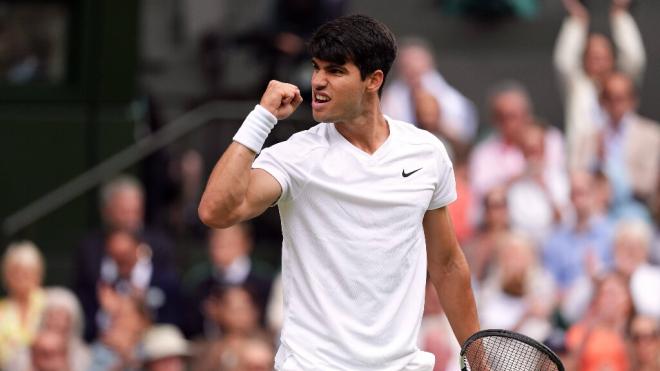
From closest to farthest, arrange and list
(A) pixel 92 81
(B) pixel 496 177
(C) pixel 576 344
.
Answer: (C) pixel 576 344 → (B) pixel 496 177 → (A) pixel 92 81

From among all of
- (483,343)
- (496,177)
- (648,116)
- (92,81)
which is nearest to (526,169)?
(496,177)

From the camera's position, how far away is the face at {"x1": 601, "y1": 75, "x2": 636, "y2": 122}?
10.4m

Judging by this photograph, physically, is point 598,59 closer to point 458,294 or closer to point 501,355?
point 458,294

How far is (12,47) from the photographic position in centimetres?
1198

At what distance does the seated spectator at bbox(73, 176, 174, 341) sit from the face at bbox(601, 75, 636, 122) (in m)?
2.98

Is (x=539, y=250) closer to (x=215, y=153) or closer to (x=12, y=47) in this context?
(x=215, y=153)

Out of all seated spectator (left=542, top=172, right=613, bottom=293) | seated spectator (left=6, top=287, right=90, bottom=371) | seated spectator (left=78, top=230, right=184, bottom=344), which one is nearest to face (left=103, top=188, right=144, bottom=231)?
seated spectator (left=78, top=230, right=184, bottom=344)

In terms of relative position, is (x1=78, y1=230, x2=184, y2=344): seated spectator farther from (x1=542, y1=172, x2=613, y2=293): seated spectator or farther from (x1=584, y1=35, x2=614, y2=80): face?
(x1=584, y1=35, x2=614, y2=80): face

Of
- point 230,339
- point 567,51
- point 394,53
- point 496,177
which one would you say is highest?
point 394,53

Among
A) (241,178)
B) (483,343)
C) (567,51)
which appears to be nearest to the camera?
(241,178)

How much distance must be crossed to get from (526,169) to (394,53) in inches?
207

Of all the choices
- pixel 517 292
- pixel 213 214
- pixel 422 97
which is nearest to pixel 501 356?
pixel 213 214

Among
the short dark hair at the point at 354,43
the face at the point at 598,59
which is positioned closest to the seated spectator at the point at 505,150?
the face at the point at 598,59

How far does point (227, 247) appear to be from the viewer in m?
10.1
